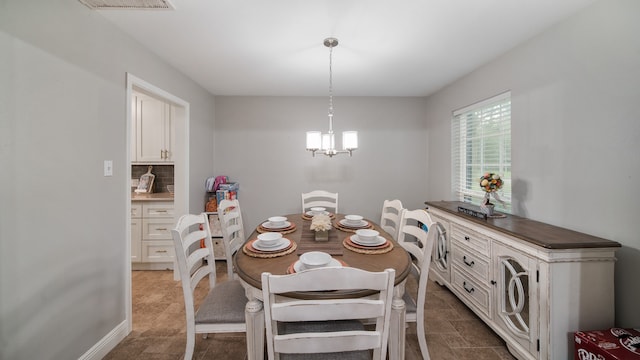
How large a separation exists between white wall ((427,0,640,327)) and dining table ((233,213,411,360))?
1.26 m

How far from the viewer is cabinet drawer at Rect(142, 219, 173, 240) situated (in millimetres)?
3117

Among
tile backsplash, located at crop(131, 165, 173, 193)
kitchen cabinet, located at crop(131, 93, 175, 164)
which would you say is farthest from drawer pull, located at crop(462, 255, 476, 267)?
tile backsplash, located at crop(131, 165, 173, 193)

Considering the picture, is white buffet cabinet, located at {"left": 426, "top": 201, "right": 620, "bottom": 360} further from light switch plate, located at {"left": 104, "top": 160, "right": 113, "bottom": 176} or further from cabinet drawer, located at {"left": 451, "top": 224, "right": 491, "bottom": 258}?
light switch plate, located at {"left": 104, "top": 160, "right": 113, "bottom": 176}

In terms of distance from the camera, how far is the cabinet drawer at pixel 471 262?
2.03m

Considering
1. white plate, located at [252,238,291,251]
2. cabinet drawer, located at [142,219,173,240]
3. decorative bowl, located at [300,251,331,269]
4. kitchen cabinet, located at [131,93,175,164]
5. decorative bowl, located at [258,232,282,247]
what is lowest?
cabinet drawer, located at [142,219,173,240]

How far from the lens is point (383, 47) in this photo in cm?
227

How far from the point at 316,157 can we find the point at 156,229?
229cm

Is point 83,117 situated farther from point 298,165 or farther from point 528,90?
point 528,90

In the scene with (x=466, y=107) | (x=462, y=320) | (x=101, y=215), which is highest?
(x=466, y=107)

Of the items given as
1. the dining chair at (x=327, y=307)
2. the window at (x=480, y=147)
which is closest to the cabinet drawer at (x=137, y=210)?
the dining chair at (x=327, y=307)

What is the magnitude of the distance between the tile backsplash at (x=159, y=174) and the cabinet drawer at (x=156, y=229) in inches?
25.7

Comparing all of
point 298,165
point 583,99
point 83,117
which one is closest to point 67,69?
point 83,117

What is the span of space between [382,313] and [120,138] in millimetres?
2223

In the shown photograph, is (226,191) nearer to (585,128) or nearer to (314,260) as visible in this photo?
(314,260)
